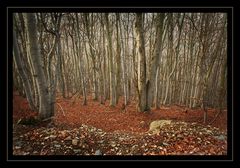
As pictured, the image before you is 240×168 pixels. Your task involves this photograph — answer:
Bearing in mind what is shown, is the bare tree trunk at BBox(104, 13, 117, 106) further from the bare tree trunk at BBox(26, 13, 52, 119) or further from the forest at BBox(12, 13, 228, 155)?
the bare tree trunk at BBox(26, 13, 52, 119)

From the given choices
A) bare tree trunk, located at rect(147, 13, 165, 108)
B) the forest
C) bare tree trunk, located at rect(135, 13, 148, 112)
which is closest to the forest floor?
the forest

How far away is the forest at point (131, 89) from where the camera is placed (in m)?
3.83

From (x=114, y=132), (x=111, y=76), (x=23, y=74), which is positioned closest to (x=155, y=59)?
(x=111, y=76)

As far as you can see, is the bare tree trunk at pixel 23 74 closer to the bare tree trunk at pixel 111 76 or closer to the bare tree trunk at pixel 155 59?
the bare tree trunk at pixel 111 76

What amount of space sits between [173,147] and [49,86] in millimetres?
2175

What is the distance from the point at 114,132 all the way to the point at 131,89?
31.2 inches

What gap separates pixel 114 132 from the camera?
4.01 m

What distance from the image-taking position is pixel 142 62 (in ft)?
13.6

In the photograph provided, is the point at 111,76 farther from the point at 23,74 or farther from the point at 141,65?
the point at 23,74

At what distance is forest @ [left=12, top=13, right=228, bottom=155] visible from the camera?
151 inches

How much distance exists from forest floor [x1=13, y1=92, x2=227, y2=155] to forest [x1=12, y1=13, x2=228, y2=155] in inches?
0.6

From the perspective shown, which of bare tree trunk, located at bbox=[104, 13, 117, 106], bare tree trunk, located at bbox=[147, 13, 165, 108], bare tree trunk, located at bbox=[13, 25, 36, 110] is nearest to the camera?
bare tree trunk, located at bbox=[13, 25, 36, 110]
